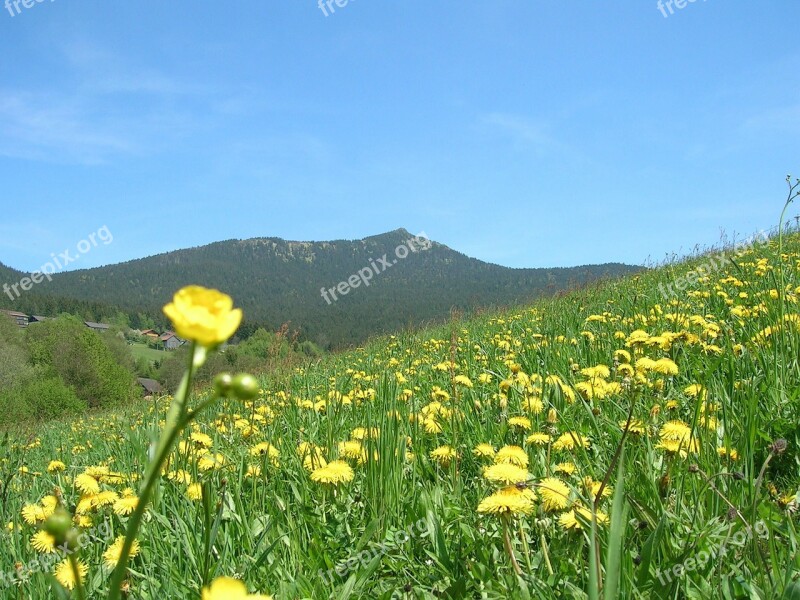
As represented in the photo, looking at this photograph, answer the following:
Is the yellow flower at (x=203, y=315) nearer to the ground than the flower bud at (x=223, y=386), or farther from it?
farther from it

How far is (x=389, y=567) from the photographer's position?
6.59 ft

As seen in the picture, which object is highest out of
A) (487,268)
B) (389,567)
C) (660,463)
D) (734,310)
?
(487,268)

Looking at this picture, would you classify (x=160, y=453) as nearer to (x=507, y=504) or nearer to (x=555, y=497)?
(x=507, y=504)

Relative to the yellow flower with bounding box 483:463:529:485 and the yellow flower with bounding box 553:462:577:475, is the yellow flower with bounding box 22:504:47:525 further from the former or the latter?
the yellow flower with bounding box 553:462:577:475

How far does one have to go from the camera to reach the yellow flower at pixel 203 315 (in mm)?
524

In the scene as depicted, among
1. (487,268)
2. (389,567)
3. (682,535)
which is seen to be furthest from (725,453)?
(487,268)

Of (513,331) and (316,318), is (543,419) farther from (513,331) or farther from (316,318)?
(316,318)

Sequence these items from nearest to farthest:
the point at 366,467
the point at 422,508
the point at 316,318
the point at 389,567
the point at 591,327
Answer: the point at 389,567, the point at 422,508, the point at 366,467, the point at 591,327, the point at 316,318

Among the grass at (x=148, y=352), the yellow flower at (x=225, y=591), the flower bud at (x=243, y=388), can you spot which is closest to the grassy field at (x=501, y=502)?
the yellow flower at (x=225, y=591)

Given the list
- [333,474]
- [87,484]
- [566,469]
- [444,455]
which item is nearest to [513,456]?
[566,469]

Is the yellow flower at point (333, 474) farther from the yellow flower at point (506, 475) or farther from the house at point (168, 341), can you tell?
the house at point (168, 341)

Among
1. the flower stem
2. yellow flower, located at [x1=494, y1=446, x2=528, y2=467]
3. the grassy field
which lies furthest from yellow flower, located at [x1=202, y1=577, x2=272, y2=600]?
yellow flower, located at [x1=494, y1=446, x2=528, y2=467]

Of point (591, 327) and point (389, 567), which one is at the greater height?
point (591, 327)

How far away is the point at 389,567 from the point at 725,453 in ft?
4.79
